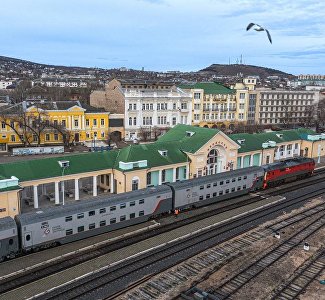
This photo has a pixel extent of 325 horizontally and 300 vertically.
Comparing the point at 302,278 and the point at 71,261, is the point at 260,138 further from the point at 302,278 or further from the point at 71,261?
the point at 71,261

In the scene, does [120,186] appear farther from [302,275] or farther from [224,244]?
[302,275]

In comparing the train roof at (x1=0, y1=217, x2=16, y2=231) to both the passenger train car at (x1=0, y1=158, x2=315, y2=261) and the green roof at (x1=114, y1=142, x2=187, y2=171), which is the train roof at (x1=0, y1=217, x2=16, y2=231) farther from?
the green roof at (x1=114, y1=142, x2=187, y2=171)

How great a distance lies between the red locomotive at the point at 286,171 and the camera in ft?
157

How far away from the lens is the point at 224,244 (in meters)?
31.2

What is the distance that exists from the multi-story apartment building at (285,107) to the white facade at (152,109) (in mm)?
27939

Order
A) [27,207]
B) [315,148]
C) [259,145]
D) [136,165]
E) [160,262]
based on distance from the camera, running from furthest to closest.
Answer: [315,148], [259,145], [136,165], [27,207], [160,262]

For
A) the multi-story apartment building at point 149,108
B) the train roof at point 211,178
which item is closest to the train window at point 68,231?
the train roof at point 211,178

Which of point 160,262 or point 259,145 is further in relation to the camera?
point 259,145

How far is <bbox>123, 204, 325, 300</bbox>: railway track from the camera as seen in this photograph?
77.7 ft

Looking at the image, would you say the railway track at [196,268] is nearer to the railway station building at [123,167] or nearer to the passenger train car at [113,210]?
the passenger train car at [113,210]

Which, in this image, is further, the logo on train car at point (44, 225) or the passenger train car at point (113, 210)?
the logo on train car at point (44, 225)

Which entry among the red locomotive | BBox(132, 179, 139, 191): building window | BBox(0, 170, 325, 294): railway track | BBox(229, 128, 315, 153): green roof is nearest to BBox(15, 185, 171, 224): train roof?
BBox(0, 170, 325, 294): railway track

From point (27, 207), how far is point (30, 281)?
48.7ft

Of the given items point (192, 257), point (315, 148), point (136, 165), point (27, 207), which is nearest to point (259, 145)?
point (315, 148)
